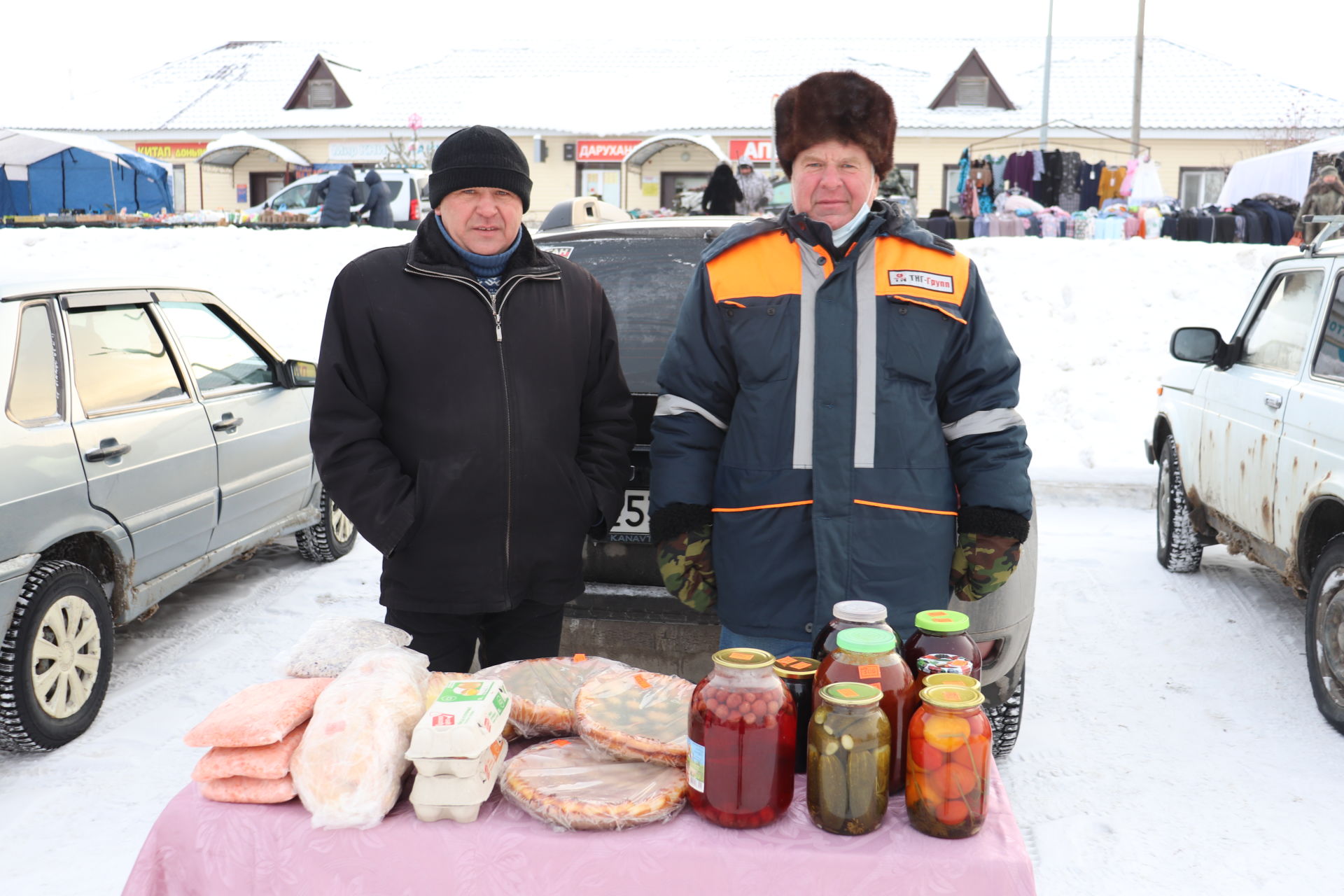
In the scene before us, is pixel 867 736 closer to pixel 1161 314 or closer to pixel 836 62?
pixel 1161 314

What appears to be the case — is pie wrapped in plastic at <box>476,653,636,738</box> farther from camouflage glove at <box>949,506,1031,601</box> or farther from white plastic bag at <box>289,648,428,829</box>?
camouflage glove at <box>949,506,1031,601</box>

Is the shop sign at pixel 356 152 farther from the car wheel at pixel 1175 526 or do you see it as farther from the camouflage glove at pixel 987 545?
the camouflage glove at pixel 987 545

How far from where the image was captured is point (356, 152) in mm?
29266

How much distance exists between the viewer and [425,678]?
6.48ft

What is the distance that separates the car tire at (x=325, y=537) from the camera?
20.3 ft

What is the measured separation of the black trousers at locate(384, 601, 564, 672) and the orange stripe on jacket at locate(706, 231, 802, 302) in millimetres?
908

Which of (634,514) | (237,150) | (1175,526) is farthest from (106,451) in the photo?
(237,150)

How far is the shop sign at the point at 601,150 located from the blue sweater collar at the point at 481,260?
1004 inches

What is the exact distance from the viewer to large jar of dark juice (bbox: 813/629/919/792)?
1.71 m

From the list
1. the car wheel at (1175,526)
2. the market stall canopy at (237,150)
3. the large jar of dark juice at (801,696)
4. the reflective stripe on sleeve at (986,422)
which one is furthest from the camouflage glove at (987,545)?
the market stall canopy at (237,150)

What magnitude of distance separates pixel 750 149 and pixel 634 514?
24.8m

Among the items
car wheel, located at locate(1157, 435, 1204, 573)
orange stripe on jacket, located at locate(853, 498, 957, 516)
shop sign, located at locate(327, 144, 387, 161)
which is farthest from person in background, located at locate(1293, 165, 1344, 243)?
shop sign, located at locate(327, 144, 387, 161)

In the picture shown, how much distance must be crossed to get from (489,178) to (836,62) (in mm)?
30240

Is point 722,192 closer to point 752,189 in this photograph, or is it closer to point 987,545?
point 752,189
